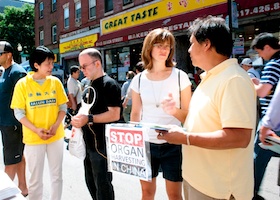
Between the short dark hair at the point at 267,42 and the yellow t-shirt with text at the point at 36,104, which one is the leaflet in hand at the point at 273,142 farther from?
the yellow t-shirt with text at the point at 36,104

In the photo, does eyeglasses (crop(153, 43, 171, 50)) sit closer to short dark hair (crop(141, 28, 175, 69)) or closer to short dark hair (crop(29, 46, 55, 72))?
short dark hair (crop(141, 28, 175, 69))

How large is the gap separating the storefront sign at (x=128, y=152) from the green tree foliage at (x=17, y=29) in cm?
3591

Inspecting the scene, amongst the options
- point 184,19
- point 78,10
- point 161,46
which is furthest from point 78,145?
point 78,10

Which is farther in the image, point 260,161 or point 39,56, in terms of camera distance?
point 260,161

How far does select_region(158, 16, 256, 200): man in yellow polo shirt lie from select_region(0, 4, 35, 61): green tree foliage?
3644 centimetres

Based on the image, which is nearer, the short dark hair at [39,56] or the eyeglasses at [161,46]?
the eyeglasses at [161,46]

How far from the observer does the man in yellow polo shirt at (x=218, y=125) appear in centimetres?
157

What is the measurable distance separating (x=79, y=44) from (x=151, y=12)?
7.47 m

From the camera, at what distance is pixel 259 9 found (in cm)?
896

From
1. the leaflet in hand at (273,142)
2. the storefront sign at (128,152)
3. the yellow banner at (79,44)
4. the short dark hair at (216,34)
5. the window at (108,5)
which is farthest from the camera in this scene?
the yellow banner at (79,44)

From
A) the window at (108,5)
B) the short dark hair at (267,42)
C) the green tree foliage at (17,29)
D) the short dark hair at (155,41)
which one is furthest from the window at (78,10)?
the short dark hair at (155,41)

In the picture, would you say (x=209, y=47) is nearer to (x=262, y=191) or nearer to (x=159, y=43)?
(x=159, y=43)

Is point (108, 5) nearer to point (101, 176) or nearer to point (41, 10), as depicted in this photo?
point (41, 10)

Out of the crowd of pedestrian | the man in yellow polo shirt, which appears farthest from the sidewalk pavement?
the man in yellow polo shirt
